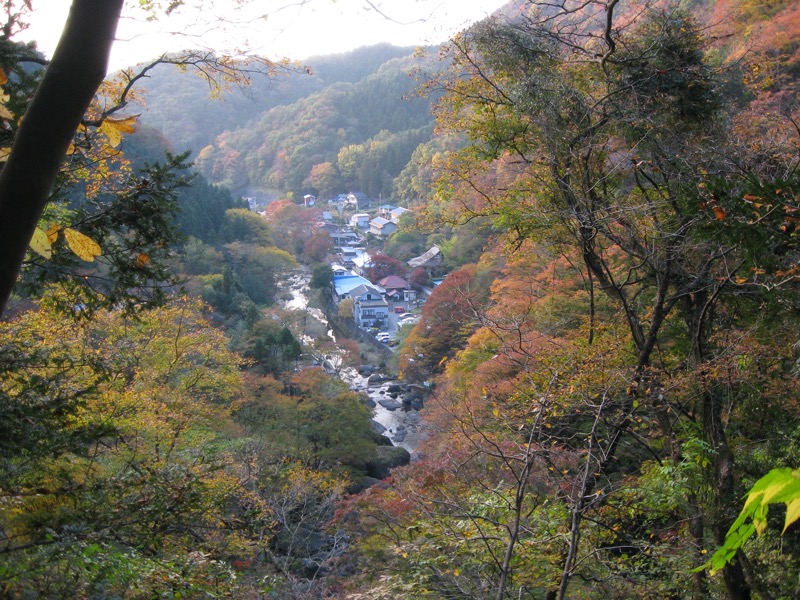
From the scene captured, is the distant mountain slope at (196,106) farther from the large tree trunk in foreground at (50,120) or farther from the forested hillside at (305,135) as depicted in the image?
the large tree trunk in foreground at (50,120)

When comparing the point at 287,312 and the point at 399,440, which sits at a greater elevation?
the point at 287,312

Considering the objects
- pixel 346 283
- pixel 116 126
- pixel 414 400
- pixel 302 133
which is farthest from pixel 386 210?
pixel 116 126

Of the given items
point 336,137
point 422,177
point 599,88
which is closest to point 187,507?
point 599,88

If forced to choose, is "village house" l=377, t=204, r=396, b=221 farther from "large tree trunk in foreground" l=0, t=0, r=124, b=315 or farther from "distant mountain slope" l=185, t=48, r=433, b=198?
"large tree trunk in foreground" l=0, t=0, r=124, b=315

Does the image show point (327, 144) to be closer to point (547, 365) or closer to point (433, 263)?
point (433, 263)

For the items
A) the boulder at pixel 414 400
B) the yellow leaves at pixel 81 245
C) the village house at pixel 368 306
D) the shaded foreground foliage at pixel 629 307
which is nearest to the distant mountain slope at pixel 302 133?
the village house at pixel 368 306

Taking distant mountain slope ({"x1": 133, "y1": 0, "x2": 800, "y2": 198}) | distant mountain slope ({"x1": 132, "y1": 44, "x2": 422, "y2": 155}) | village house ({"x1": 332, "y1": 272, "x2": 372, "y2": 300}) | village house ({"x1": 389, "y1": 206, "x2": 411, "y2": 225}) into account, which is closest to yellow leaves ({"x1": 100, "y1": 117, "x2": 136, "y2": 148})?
village house ({"x1": 332, "y1": 272, "x2": 372, "y2": 300})

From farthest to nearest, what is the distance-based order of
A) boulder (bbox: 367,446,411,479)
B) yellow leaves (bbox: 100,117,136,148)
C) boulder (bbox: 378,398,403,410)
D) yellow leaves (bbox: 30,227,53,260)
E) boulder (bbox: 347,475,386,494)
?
boulder (bbox: 378,398,403,410)
boulder (bbox: 367,446,411,479)
boulder (bbox: 347,475,386,494)
yellow leaves (bbox: 100,117,136,148)
yellow leaves (bbox: 30,227,53,260)

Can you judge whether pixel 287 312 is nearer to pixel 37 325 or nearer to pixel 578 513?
pixel 37 325
